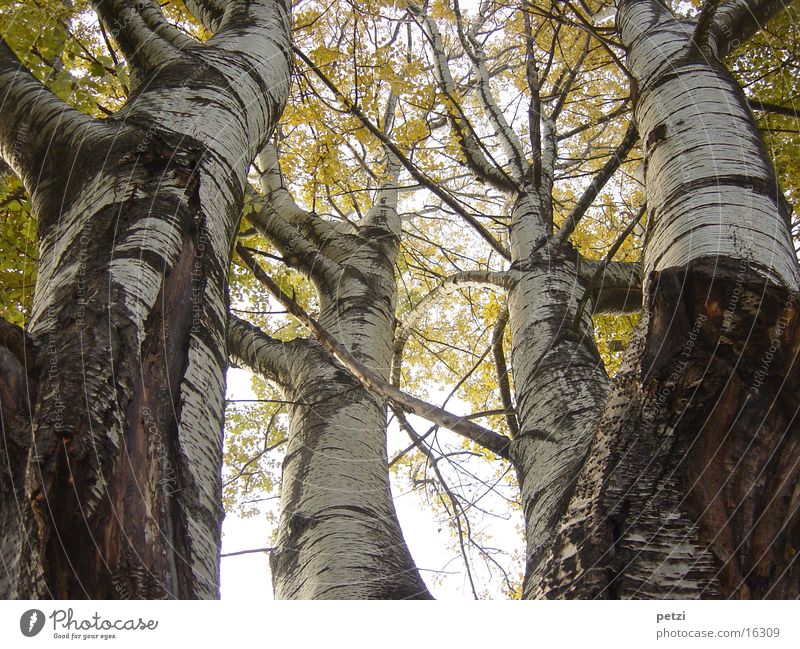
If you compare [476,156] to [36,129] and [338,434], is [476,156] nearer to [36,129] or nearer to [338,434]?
[338,434]

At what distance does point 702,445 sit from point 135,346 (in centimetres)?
111

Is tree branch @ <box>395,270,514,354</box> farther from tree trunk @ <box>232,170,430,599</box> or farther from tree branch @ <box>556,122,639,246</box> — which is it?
tree branch @ <box>556,122,639,246</box>

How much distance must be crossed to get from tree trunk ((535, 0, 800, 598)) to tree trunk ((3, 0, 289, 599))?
0.80 m

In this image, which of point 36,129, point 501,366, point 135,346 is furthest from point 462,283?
point 135,346

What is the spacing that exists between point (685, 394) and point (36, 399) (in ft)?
4.02

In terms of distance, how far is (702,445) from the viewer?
120cm

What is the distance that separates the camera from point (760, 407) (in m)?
1.18

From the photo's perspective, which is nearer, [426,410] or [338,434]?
[426,410]

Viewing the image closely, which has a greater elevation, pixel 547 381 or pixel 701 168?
pixel 701 168

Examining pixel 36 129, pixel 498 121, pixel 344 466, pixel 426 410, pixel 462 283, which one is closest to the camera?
pixel 36 129

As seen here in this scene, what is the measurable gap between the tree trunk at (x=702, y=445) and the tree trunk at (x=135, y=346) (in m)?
0.80

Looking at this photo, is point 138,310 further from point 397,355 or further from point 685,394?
point 397,355

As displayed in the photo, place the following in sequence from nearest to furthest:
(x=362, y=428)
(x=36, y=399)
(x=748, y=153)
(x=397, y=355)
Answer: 1. (x=36, y=399)
2. (x=748, y=153)
3. (x=362, y=428)
4. (x=397, y=355)
